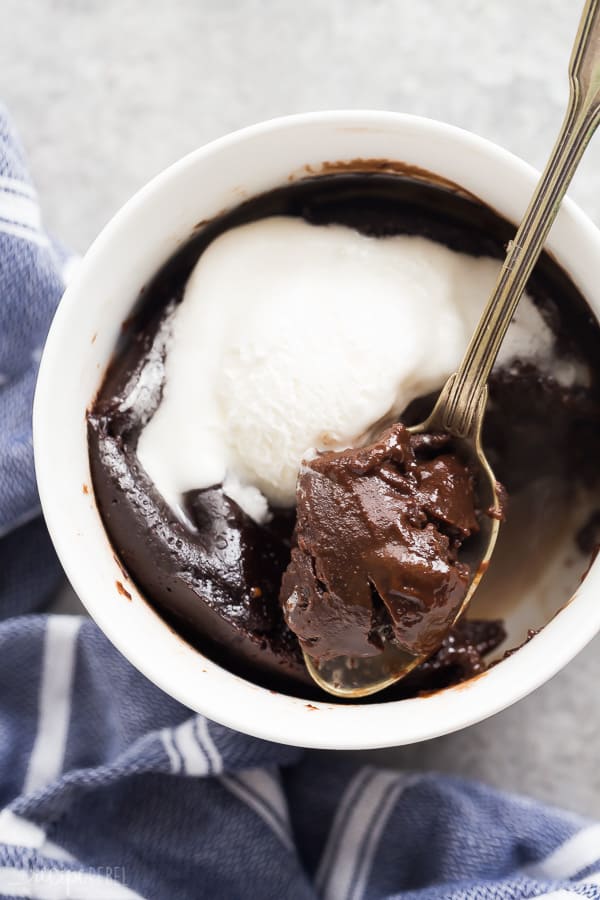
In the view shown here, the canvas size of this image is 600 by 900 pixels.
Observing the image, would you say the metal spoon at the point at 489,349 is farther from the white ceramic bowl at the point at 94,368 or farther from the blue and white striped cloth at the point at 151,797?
the blue and white striped cloth at the point at 151,797

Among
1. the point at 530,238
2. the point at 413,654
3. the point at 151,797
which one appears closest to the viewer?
the point at 530,238

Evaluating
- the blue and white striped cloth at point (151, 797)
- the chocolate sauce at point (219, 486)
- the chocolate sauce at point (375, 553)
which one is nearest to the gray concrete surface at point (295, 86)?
the blue and white striped cloth at point (151, 797)

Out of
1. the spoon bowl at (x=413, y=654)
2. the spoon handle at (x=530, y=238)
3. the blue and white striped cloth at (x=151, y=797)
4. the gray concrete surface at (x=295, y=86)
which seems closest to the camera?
the spoon handle at (x=530, y=238)

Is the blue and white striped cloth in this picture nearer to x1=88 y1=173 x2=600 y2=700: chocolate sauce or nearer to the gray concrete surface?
the gray concrete surface

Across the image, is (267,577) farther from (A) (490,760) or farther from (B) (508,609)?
(A) (490,760)

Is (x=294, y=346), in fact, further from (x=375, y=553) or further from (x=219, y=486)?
(x=375, y=553)

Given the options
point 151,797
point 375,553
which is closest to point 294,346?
point 375,553

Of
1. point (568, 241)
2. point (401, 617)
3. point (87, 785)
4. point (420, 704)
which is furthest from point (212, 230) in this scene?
point (87, 785)
